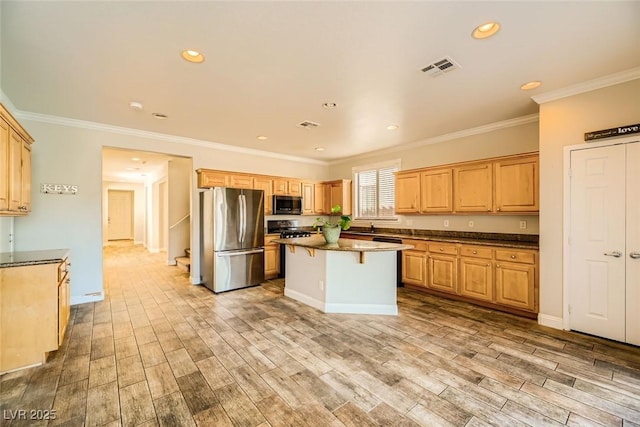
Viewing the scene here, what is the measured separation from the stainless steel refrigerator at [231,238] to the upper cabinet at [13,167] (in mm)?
2247

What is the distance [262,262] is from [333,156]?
3.16m

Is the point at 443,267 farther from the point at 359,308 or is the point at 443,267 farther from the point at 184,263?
the point at 184,263

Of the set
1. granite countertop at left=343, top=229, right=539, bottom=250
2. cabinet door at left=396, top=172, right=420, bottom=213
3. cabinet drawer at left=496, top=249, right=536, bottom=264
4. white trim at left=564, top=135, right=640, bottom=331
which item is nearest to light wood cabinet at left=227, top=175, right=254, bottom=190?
cabinet door at left=396, top=172, right=420, bottom=213

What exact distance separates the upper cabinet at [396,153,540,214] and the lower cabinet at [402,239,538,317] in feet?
2.32

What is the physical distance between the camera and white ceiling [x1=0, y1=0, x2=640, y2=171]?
190cm

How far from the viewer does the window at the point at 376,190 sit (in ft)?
19.8

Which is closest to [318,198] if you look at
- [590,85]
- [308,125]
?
[308,125]

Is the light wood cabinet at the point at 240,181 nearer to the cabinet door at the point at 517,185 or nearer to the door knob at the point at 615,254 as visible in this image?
the cabinet door at the point at 517,185

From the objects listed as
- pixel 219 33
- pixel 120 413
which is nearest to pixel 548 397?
pixel 120 413

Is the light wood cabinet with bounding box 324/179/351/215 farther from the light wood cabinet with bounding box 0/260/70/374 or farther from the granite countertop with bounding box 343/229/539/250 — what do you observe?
the light wood cabinet with bounding box 0/260/70/374

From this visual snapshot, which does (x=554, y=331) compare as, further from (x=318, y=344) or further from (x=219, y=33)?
(x=219, y=33)

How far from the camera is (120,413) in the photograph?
6.09 ft

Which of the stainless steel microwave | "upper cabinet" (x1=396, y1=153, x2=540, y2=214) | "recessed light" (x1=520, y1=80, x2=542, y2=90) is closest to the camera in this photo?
"recessed light" (x1=520, y1=80, x2=542, y2=90)

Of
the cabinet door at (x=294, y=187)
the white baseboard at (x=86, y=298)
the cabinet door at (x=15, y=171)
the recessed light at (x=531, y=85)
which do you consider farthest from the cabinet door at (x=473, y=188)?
the white baseboard at (x=86, y=298)
